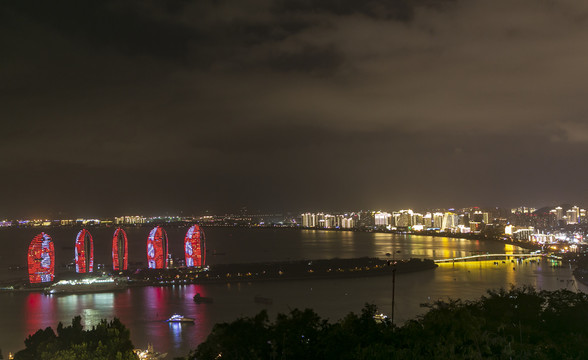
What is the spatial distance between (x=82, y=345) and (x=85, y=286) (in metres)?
8.29

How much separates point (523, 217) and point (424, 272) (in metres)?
31.7

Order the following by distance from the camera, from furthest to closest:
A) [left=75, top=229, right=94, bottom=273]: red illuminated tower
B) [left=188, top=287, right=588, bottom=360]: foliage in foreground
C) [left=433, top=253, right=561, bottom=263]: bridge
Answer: [left=433, top=253, right=561, bottom=263]: bridge, [left=75, top=229, right=94, bottom=273]: red illuminated tower, [left=188, top=287, right=588, bottom=360]: foliage in foreground

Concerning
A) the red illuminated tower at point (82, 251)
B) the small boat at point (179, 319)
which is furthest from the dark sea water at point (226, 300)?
the red illuminated tower at point (82, 251)

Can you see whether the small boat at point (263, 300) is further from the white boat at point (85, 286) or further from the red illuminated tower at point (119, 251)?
the red illuminated tower at point (119, 251)

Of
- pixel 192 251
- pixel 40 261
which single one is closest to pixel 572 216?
pixel 192 251

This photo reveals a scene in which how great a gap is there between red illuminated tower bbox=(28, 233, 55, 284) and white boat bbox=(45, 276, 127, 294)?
0.80 meters

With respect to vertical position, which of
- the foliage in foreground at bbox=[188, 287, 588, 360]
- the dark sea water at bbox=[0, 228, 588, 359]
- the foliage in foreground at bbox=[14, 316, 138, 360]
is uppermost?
the foliage in foreground at bbox=[188, 287, 588, 360]

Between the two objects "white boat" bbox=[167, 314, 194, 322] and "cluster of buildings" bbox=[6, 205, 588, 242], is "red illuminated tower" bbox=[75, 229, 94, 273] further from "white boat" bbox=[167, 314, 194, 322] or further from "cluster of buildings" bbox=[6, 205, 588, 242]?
"cluster of buildings" bbox=[6, 205, 588, 242]

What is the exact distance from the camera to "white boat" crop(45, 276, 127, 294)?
1041 cm

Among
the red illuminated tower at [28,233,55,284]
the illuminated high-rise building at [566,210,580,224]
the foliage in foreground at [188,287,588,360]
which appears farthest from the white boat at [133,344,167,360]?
the illuminated high-rise building at [566,210,580,224]

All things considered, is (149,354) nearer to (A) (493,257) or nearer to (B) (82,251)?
(B) (82,251)

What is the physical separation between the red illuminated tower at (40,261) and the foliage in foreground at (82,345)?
8.01 m

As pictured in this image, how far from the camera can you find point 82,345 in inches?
119

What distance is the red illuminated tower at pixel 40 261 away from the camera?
1126cm
